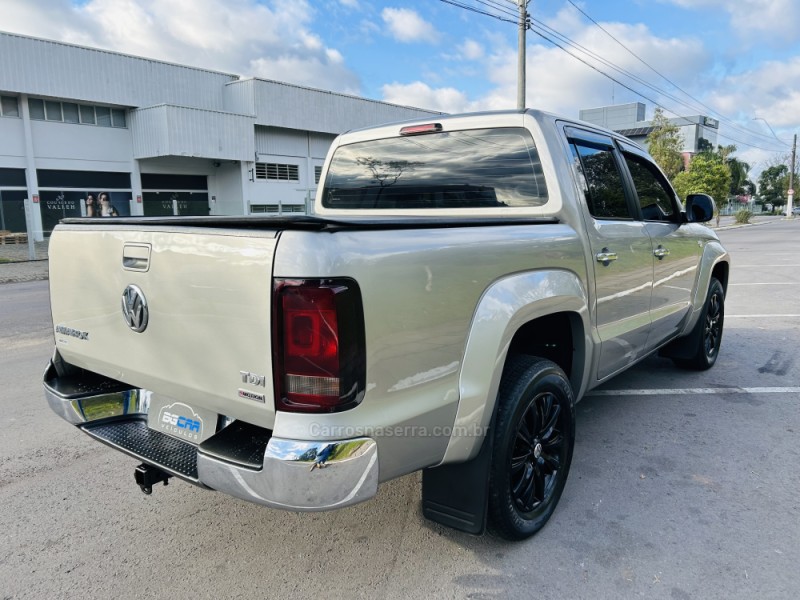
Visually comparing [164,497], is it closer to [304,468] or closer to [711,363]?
[304,468]

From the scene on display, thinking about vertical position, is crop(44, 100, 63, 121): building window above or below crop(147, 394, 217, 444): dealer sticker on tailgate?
above

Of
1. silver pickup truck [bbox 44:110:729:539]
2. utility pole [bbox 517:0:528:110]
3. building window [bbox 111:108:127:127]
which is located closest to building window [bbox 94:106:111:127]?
building window [bbox 111:108:127:127]

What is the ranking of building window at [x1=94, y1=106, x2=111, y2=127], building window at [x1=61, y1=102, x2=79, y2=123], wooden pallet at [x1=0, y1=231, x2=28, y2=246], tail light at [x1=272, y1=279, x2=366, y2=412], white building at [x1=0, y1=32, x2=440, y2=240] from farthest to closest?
building window at [x1=94, y1=106, x2=111, y2=127] → building window at [x1=61, y1=102, x2=79, y2=123] → white building at [x1=0, y1=32, x2=440, y2=240] → wooden pallet at [x1=0, y1=231, x2=28, y2=246] → tail light at [x1=272, y1=279, x2=366, y2=412]

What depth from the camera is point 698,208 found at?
4.54m

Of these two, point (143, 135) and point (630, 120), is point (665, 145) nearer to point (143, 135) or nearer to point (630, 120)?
point (143, 135)

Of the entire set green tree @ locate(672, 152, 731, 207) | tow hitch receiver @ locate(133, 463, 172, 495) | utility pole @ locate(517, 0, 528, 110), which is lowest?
tow hitch receiver @ locate(133, 463, 172, 495)

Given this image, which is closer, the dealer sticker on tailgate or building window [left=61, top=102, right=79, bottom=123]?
the dealer sticker on tailgate

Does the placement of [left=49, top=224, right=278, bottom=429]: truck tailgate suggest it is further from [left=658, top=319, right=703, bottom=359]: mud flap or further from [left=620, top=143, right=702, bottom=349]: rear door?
[left=658, top=319, right=703, bottom=359]: mud flap

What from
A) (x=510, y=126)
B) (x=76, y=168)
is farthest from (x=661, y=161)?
(x=510, y=126)

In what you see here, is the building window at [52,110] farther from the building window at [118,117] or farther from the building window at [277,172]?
the building window at [277,172]

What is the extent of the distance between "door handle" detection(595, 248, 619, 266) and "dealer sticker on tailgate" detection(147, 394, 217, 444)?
2.18 meters

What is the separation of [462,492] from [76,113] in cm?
3128

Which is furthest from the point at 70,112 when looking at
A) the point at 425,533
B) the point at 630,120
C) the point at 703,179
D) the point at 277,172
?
the point at 630,120

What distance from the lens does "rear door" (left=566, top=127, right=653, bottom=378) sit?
11.0ft
